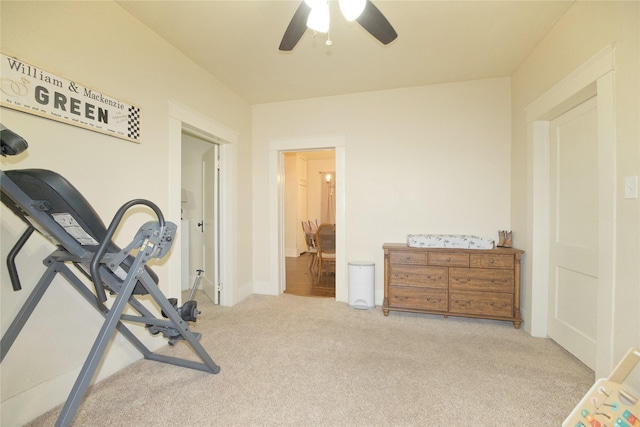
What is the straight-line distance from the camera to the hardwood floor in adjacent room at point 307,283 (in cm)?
372

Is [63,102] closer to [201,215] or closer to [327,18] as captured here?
[327,18]

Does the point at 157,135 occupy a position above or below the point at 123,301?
above

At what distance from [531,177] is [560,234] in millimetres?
555

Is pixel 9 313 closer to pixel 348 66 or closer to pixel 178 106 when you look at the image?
pixel 178 106

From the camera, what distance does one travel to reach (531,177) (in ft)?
7.95

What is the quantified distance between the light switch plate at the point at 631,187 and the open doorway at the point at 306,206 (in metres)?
3.52

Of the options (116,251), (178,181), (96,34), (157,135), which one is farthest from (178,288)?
(96,34)

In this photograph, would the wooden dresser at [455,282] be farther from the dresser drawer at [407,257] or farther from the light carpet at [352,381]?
the light carpet at [352,381]

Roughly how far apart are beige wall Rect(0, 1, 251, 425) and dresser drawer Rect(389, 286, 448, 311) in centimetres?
216

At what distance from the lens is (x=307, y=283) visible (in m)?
4.20

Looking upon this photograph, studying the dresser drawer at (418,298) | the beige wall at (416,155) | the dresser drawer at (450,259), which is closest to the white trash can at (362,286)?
the beige wall at (416,155)

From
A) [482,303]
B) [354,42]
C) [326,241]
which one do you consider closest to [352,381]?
[482,303]

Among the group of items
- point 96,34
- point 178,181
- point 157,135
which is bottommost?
point 178,181

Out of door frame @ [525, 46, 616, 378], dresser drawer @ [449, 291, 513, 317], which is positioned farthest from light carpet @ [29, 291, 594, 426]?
door frame @ [525, 46, 616, 378]
